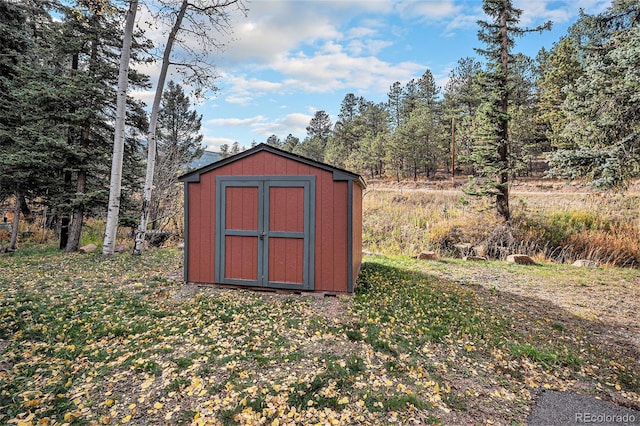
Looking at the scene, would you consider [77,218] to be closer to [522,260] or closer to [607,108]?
[522,260]

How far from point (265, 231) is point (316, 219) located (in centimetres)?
93

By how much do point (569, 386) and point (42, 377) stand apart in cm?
497

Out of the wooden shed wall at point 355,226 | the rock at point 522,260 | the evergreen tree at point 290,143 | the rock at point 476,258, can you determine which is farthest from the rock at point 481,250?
the evergreen tree at point 290,143

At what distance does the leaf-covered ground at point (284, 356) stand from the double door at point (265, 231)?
1.23 feet

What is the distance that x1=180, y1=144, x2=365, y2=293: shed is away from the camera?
498 cm

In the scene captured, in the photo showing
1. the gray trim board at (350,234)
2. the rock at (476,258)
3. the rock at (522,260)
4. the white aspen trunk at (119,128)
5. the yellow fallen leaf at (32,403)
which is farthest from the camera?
the rock at (476,258)

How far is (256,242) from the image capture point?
5215mm

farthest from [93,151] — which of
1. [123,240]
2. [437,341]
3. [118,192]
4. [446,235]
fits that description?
[446,235]

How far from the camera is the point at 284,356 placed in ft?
10.2

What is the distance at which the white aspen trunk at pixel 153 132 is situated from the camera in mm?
7855

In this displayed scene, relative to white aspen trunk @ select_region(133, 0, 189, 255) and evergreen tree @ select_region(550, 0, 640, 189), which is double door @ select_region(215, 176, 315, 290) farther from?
evergreen tree @ select_region(550, 0, 640, 189)

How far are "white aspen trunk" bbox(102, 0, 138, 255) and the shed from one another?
10.5 feet

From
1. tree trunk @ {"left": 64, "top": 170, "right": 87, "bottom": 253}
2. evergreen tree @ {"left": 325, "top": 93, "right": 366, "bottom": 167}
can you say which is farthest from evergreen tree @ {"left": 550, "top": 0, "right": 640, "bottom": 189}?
evergreen tree @ {"left": 325, "top": 93, "right": 366, "bottom": 167}

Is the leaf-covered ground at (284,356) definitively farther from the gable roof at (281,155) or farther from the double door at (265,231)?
the gable roof at (281,155)
